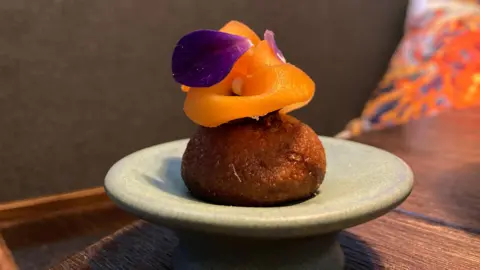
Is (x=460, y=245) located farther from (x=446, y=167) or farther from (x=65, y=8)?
(x=65, y=8)

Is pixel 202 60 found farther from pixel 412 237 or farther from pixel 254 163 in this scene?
pixel 412 237

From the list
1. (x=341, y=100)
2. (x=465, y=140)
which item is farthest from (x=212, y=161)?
(x=341, y=100)

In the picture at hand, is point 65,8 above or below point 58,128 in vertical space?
above

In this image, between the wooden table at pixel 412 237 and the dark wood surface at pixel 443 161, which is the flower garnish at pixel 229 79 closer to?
the wooden table at pixel 412 237

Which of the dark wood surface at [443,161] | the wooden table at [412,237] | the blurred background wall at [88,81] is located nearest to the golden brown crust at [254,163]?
the wooden table at [412,237]

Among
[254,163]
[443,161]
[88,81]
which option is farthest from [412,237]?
[88,81]

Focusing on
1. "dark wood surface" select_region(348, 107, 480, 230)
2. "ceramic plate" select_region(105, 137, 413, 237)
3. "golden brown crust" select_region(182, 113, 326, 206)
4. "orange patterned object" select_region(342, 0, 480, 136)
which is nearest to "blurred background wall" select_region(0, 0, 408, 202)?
Answer: "orange patterned object" select_region(342, 0, 480, 136)
